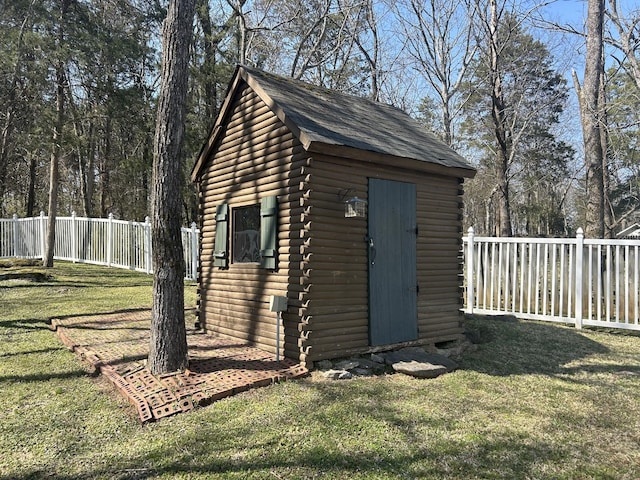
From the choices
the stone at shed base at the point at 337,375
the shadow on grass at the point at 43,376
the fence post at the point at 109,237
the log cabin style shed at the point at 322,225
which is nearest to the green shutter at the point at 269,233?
the log cabin style shed at the point at 322,225

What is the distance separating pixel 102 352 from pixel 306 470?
12.3ft

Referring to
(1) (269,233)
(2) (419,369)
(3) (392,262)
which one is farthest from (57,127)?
(2) (419,369)

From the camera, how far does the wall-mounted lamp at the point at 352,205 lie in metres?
5.21

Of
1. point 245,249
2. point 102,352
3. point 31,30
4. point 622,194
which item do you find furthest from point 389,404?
point 622,194

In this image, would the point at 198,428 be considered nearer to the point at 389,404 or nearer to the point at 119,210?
the point at 389,404

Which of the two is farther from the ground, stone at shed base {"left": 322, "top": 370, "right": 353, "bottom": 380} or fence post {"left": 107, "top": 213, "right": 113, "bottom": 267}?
fence post {"left": 107, "top": 213, "right": 113, "bottom": 267}

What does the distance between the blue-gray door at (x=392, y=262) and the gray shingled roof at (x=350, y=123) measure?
0.57m

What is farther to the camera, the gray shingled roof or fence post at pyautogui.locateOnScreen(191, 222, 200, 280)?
fence post at pyautogui.locateOnScreen(191, 222, 200, 280)

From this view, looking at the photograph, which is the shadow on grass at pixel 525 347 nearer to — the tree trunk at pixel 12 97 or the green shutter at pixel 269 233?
the green shutter at pixel 269 233

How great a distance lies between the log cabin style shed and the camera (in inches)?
207

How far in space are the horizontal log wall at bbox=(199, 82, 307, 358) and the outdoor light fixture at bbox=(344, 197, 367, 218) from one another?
606mm


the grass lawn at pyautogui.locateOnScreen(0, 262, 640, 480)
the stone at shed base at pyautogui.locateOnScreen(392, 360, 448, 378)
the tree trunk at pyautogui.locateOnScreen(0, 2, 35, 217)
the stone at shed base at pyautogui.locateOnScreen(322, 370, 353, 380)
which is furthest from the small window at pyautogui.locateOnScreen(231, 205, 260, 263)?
the tree trunk at pyautogui.locateOnScreen(0, 2, 35, 217)

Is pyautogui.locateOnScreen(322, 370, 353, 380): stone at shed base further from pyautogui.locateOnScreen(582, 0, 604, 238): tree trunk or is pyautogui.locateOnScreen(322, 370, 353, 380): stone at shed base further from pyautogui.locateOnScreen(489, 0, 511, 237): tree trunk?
pyautogui.locateOnScreen(489, 0, 511, 237): tree trunk

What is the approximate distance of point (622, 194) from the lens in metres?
28.8
